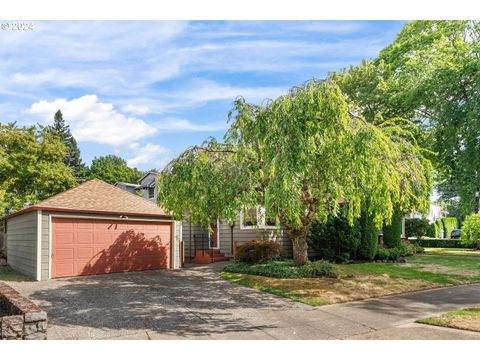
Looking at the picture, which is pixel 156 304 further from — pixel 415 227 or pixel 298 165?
pixel 415 227

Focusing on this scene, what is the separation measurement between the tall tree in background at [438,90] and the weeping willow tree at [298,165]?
5.59 meters

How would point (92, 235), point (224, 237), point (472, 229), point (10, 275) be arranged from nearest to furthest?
point (472, 229) < point (92, 235) < point (10, 275) < point (224, 237)

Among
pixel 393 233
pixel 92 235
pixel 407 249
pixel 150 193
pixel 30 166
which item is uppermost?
pixel 30 166

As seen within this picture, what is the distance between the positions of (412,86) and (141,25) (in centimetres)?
1221

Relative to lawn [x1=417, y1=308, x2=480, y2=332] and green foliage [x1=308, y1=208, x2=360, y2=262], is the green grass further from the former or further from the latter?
lawn [x1=417, y1=308, x2=480, y2=332]

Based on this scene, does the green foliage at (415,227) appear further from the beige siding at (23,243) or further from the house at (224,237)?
the beige siding at (23,243)

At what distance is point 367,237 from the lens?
13.8 metres

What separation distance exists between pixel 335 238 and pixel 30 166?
49.2 ft

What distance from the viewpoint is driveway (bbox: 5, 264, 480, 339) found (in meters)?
5.43

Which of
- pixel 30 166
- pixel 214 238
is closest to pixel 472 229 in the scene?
pixel 214 238

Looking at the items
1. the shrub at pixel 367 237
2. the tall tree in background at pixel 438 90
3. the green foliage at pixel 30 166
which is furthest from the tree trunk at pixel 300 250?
the green foliage at pixel 30 166

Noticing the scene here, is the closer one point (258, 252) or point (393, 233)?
point (258, 252)
